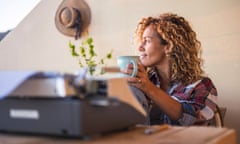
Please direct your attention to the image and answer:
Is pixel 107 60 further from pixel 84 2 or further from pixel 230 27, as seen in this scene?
pixel 230 27

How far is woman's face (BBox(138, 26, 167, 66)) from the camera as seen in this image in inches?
57.9

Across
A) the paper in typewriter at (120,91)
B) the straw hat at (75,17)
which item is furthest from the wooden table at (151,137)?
the straw hat at (75,17)

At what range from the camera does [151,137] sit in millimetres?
704

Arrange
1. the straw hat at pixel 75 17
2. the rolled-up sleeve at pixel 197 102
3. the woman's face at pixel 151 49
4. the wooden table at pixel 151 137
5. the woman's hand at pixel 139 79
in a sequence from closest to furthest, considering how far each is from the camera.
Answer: the wooden table at pixel 151 137 < the woman's hand at pixel 139 79 < the rolled-up sleeve at pixel 197 102 < the woman's face at pixel 151 49 < the straw hat at pixel 75 17

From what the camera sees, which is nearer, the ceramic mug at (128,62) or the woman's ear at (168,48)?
the ceramic mug at (128,62)

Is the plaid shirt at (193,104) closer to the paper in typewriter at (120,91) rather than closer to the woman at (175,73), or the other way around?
the woman at (175,73)

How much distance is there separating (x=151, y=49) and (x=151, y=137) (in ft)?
2.63

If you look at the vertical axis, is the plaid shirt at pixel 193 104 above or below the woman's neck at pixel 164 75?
below

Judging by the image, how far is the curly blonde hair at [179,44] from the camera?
1.50 meters

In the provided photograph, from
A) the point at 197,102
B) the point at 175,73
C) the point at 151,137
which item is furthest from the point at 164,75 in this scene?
the point at 151,137

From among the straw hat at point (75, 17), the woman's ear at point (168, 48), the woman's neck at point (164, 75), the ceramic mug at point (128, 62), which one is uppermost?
the straw hat at point (75, 17)

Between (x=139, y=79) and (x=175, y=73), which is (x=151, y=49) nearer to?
(x=175, y=73)

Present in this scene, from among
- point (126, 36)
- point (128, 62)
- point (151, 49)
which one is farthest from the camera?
point (126, 36)

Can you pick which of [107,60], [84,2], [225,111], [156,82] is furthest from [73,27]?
[225,111]
